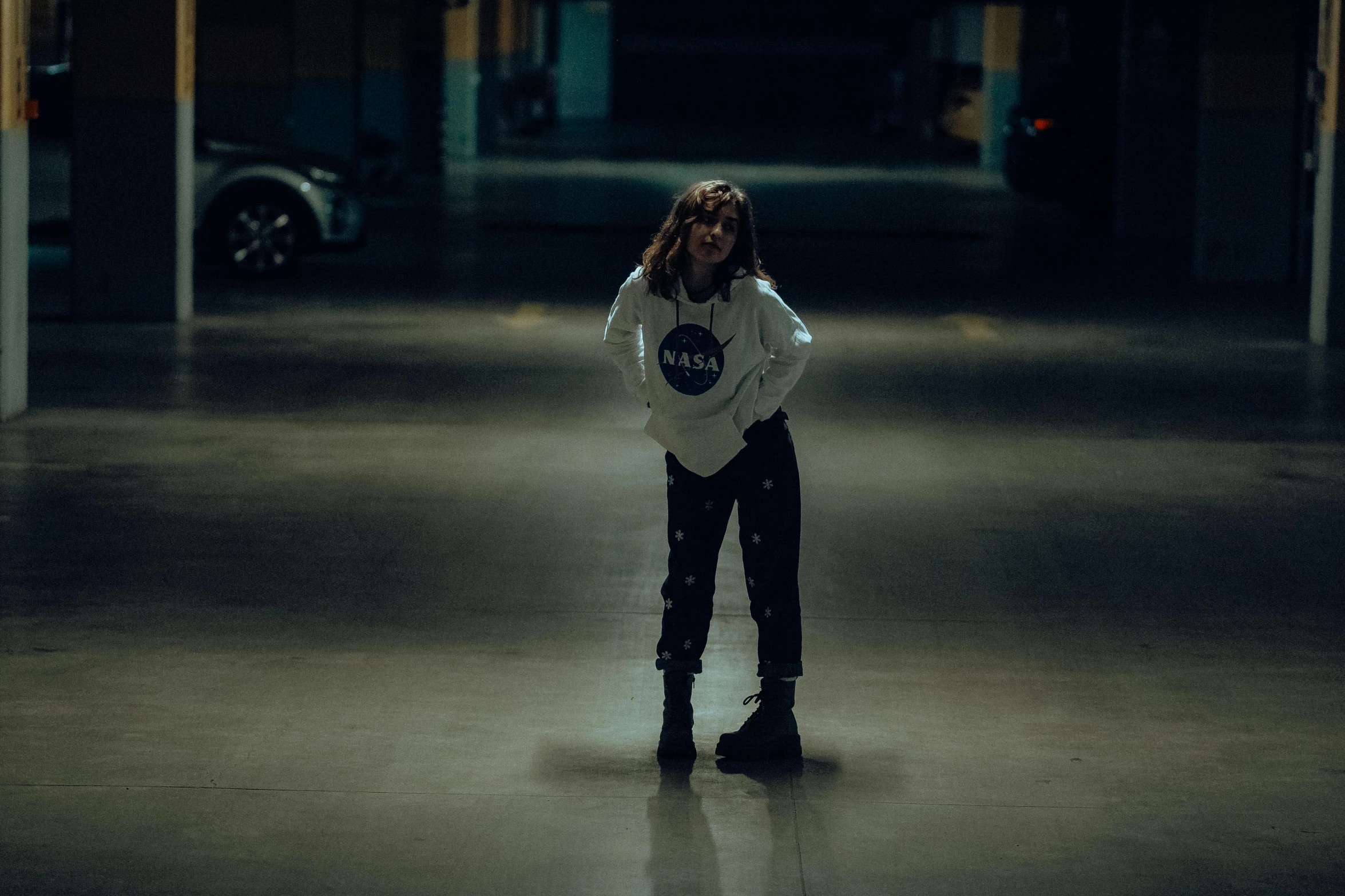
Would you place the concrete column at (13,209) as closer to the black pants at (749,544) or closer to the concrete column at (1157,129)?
the black pants at (749,544)

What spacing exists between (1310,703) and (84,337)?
1040cm

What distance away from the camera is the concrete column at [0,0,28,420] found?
11.3 metres

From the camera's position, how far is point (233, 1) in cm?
2316

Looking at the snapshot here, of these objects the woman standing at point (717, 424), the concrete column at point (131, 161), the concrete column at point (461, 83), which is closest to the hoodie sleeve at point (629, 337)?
the woman standing at point (717, 424)

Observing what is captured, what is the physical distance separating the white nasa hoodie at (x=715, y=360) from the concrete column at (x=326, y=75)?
21.8 metres

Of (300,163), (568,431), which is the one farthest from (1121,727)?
(300,163)

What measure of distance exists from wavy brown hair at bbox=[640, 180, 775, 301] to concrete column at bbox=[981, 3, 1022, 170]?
3270 cm

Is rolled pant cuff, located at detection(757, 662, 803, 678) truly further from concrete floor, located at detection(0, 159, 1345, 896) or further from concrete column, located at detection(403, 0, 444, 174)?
concrete column, located at detection(403, 0, 444, 174)

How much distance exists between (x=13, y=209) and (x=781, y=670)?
6.99 m

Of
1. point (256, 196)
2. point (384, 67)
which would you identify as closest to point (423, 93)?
point (384, 67)

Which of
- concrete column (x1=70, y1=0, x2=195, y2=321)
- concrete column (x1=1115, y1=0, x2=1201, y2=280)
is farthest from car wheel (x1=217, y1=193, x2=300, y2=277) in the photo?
concrete column (x1=1115, y1=0, x2=1201, y2=280)

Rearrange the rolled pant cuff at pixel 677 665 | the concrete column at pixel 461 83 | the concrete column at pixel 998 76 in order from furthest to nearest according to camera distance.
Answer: the concrete column at pixel 998 76 → the concrete column at pixel 461 83 → the rolled pant cuff at pixel 677 665

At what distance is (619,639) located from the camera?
23.2 ft

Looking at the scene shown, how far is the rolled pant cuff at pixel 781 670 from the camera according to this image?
584 centimetres
